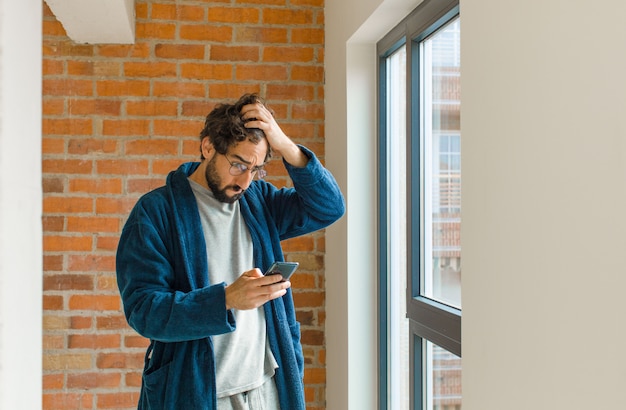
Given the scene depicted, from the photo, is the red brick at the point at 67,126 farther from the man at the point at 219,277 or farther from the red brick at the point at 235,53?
the man at the point at 219,277

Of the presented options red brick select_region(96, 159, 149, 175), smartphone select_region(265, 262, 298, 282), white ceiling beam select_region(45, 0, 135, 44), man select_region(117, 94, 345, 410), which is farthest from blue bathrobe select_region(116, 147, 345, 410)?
red brick select_region(96, 159, 149, 175)

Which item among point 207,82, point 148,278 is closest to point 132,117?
point 207,82

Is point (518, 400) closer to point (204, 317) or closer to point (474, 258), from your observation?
point (474, 258)

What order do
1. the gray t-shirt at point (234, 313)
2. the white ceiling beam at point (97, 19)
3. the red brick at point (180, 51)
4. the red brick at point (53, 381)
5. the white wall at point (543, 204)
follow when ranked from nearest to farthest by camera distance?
the white wall at point (543, 204) → the gray t-shirt at point (234, 313) → the white ceiling beam at point (97, 19) → the red brick at point (53, 381) → the red brick at point (180, 51)

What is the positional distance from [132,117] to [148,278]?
1289mm

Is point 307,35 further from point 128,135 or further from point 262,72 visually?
point 128,135

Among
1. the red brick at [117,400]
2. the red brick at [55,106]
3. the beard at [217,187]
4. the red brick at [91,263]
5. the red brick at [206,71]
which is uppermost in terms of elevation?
the red brick at [206,71]

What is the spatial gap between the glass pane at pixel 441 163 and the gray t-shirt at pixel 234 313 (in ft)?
1.85

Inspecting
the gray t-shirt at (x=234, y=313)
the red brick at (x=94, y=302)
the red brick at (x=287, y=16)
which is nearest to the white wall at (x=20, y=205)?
the gray t-shirt at (x=234, y=313)

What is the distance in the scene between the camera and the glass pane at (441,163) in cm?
186

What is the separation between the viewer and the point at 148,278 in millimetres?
1706

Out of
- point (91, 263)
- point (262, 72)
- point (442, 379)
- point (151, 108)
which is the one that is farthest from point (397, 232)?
point (91, 263)

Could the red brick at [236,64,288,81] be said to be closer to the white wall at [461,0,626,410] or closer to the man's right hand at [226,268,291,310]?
the man's right hand at [226,268,291,310]

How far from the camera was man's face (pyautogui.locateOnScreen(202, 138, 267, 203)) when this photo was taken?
1.81 metres
